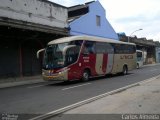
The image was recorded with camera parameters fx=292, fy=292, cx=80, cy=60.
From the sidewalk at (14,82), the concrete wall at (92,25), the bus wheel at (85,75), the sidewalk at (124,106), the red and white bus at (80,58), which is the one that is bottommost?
the sidewalk at (14,82)

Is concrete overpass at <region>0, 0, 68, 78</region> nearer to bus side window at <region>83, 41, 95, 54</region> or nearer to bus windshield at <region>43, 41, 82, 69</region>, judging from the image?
bus windshield at <region>43, 41, 82, 69</region>

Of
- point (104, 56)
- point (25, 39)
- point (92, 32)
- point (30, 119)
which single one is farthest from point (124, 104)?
point (92, 32)

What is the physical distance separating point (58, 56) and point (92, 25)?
2012 centimetres

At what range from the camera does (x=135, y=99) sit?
11.3 meters

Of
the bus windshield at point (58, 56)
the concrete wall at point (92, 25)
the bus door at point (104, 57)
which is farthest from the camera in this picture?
the concrete wall at point (92, 25)

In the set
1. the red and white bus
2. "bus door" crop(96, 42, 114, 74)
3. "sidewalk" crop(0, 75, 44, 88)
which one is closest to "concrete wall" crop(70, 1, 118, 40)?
the red and white bus

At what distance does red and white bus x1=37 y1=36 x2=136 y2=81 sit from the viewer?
19188 millimetres

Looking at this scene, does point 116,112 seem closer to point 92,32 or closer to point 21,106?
point 21,106

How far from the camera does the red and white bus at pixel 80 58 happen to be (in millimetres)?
19188

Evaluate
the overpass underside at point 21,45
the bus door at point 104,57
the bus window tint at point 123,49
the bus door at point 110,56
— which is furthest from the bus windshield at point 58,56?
the bus window tint at point 123,49

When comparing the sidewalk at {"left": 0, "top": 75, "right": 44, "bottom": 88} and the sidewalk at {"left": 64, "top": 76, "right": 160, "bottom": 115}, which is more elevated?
the sidewalk at {"left": 64, "top": 76, "right": 160, "bottom": 115}

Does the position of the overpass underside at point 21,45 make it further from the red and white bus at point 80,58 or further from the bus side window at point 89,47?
the bus side window at point 89,47

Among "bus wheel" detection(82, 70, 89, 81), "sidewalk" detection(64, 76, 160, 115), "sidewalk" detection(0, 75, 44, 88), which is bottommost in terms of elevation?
"sidewalk" detection(0, 75, 44, 88)

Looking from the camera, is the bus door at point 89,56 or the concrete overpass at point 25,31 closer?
the bus door at point 89,56
